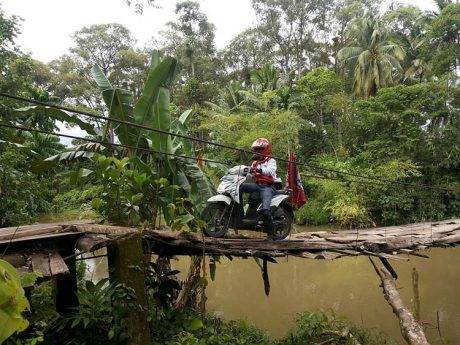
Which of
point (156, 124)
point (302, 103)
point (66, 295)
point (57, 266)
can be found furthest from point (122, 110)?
point (302, 103)

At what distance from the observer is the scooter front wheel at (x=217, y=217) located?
12.1 feet

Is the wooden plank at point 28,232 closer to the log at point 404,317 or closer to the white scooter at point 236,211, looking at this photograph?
the white scooter at point 236,211

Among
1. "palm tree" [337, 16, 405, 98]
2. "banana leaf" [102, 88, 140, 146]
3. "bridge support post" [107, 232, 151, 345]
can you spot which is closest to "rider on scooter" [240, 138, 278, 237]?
"bridge support post" [107, 232, 151, 345]

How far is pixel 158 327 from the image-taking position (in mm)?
3719

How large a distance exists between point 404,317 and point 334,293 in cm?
426

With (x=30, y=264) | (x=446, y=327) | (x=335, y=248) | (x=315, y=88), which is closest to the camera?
(x=30, y=264)

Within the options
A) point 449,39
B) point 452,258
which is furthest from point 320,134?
point 452,258

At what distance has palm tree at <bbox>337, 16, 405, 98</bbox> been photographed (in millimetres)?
15703

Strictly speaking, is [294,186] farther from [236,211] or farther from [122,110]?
[122,110]

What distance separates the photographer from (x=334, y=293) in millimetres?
7410

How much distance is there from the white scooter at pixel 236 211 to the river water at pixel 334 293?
93.9 inches

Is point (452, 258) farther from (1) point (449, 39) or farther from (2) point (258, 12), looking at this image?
(2) point (258, 12)

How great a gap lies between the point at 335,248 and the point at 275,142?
33.6 feet

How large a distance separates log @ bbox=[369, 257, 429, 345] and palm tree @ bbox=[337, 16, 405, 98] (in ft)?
43.9
